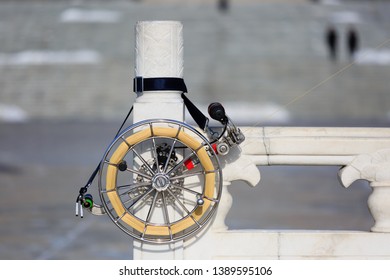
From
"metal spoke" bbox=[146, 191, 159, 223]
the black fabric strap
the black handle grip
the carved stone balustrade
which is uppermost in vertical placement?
the black fabric strap

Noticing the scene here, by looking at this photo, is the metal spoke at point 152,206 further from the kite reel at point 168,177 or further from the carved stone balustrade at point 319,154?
the carved stone balustrade at point 319,154

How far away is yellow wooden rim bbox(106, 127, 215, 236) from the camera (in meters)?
7.42

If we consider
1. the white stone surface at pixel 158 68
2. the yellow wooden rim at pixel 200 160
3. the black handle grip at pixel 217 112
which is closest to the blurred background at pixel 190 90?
the white stone surface at pixel 158 68

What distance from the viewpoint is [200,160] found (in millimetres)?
7441

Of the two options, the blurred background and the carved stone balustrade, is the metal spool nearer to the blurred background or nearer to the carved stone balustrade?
the carved stone balustrade

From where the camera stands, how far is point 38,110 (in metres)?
37.5

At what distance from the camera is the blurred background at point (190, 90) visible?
52.1 ft

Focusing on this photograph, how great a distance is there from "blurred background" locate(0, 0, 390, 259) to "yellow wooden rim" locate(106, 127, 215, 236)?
5144 millimetres

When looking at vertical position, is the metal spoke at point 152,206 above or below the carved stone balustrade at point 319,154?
below

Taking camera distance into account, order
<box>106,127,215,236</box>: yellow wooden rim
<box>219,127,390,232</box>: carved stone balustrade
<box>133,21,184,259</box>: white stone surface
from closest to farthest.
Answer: <box>106,127,215,236</box>: yellow wooden rim → <box>133,21,184,259</box>: white stone surface → <box>219,127,390,232</box>: carved stone balustrade

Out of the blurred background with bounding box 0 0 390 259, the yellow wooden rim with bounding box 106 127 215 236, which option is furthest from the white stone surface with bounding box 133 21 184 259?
the blurred background with bounding box 0 0 390 259

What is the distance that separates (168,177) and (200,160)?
0.23 m

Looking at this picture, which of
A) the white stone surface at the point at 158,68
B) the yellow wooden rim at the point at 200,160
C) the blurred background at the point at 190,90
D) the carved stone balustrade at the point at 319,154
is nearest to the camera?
the yellow wooden rim at the point at 200,160
